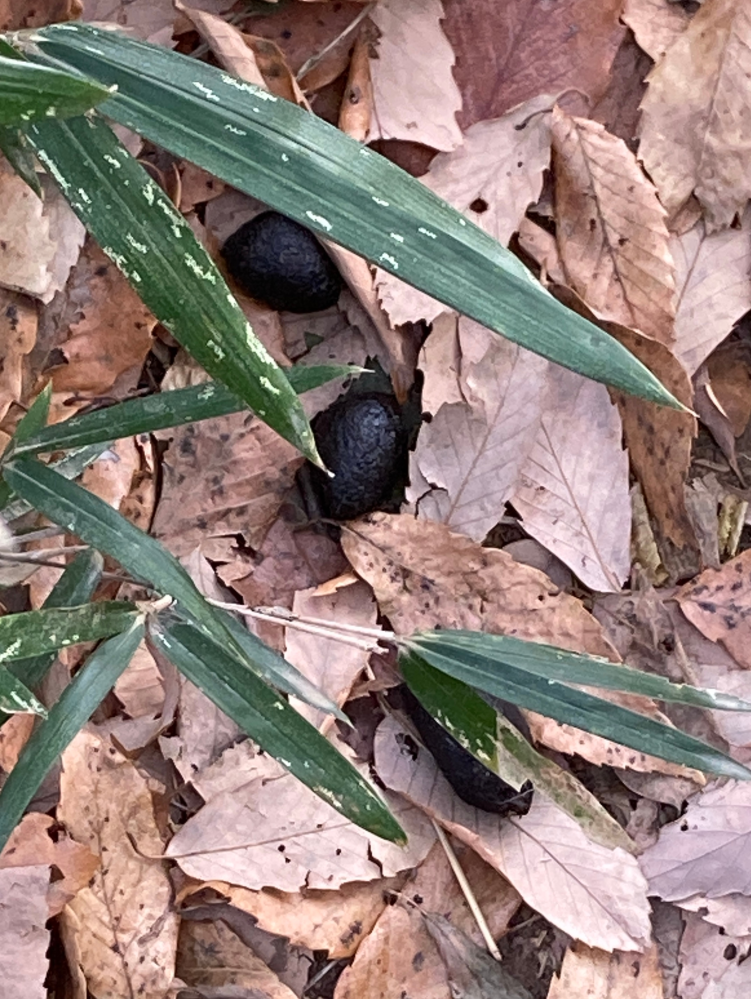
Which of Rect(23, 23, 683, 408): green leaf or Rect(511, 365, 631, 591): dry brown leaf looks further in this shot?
Rect(511, 365, 631, 591): dry brown leaf

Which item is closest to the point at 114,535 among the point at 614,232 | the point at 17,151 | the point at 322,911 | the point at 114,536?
the point at 114,536

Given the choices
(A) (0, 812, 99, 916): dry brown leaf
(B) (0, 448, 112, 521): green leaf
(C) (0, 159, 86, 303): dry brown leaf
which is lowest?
(A) (0, 812, 99, 916): dry brown leaf

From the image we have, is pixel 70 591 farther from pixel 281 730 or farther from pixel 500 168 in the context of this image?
pixel 500 168

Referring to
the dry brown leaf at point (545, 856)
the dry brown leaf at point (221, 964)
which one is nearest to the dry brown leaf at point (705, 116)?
the dry brown leaf at point (545, 856)

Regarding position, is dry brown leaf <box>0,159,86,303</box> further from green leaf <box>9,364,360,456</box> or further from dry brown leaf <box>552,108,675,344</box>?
dry brown leaf <box>552,108,675,344</box>

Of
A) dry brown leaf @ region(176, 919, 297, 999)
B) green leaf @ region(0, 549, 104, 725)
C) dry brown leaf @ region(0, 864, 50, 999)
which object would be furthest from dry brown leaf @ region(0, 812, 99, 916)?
green leaf @ region(0, 549, 104, 725)

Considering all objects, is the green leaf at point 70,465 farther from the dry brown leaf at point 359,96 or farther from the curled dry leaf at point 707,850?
the curled dry leaf at point 707,850

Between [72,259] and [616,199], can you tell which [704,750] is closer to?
[616,199]
